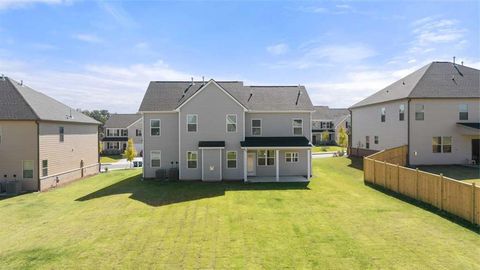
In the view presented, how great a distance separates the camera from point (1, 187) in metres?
22.0

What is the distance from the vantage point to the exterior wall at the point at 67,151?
23469 millimetres

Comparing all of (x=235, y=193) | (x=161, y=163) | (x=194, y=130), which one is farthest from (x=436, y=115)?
(x=161, y=163)

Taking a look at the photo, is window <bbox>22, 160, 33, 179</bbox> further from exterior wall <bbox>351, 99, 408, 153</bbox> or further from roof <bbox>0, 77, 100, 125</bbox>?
exterior wall <bbox>351, 99, 408, 153</bbox>

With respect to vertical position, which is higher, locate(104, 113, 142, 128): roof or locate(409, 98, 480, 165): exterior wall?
locate(104, 113, 142, 128): roof

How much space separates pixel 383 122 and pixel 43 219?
30.5 m

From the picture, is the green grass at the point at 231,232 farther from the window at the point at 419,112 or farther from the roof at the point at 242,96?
the window at the point at 419,112

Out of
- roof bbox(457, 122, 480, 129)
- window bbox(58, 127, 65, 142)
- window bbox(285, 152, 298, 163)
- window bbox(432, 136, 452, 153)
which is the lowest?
window bbox(285, 152, 298, 163)

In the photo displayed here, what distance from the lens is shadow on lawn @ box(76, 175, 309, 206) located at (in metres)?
19.6

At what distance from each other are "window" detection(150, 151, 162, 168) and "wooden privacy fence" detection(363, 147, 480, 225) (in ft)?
56.1

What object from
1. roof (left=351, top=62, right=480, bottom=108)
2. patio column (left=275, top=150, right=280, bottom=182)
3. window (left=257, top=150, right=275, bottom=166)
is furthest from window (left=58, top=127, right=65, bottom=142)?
roof (left=351, top=62, right=480, bottom=108)

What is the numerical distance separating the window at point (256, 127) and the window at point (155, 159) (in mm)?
8450

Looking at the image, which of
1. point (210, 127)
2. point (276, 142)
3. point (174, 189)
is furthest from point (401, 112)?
point (174, 189)

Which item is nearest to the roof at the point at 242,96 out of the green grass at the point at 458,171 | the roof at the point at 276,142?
the roof at the point at 276,142

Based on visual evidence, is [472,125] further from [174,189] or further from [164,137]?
[164,137]
